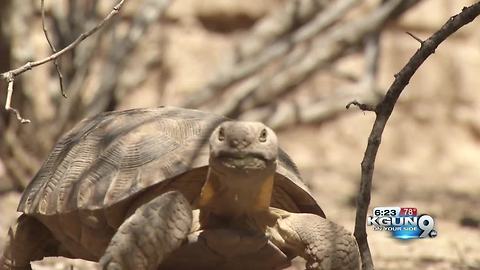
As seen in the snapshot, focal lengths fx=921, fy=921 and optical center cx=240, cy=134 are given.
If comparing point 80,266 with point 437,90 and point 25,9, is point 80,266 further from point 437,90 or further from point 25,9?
point 437,90

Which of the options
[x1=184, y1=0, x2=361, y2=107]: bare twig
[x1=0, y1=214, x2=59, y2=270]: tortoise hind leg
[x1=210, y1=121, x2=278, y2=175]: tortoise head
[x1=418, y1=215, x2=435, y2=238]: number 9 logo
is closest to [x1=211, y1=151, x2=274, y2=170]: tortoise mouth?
[x1=210, y1=121, x2=278, y2=175]: tortoise head

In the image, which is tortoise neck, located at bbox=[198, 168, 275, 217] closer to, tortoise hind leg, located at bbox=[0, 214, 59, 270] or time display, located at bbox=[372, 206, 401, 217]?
time display, located at bbox=[372, 206, 401, 217]

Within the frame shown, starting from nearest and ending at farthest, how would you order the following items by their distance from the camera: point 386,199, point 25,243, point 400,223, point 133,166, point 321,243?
point 321,243 → point 133,166 → point 400,223 → point 25,243 → point 386,199

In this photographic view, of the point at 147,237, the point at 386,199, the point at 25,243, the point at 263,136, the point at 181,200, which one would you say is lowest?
the point at 25,243

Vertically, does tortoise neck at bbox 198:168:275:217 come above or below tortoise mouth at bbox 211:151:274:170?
below

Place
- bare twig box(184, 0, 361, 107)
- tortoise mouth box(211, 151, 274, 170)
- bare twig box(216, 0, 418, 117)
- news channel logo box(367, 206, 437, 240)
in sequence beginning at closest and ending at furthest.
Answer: tortoise mouth box(211, 151, 274, 170) → news channel logo box(367, 206, 437, 240) → bare twig box(216, 0, 418, 117) → bare twig box(184, 0, 361, 107)

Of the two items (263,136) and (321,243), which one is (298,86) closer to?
(321,243)

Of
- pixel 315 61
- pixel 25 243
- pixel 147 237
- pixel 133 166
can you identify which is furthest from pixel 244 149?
pixel 315 61

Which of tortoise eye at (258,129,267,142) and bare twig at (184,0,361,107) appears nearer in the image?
tortoise eye at (258,129,267,142)

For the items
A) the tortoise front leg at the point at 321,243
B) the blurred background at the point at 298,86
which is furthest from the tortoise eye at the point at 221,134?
the blurred background at the point at 298,86
